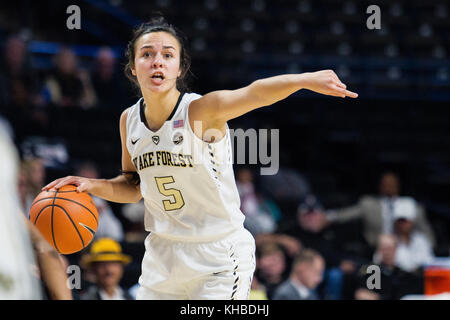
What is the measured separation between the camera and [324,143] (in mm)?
9375

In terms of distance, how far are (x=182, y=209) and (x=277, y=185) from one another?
448cm

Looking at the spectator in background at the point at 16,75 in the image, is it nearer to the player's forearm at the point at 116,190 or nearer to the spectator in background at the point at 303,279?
the spectator in background at the point at 303,279

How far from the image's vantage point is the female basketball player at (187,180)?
10.9ft

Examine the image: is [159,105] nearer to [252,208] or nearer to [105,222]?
[105,222]

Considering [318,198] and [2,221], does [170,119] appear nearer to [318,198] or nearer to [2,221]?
[2,221]

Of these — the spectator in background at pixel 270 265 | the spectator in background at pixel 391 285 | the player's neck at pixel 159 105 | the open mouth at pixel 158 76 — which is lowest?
the spectator in background at pixel 391 285

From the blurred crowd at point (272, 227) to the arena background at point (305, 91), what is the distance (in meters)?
0.09

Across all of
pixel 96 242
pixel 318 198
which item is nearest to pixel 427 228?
pixel 318 198

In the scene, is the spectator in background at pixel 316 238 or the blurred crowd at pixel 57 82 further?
the blurred crowd at pixel 57 82

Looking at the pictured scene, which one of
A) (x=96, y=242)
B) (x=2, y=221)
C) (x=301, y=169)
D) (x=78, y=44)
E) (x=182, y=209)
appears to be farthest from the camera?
(x=78, y=44)

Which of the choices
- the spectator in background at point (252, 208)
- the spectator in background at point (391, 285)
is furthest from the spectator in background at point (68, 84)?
the spectator in background at point (391, 285)

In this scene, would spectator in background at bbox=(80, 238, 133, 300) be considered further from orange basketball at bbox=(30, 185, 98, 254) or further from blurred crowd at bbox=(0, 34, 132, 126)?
blurred crowd at bbox=(0, 34, 132, 126)

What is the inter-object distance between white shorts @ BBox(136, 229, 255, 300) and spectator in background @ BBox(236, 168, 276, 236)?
10.8ft

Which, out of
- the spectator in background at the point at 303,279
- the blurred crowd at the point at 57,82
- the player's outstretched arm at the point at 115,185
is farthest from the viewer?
the blurred crowd at the point at 57,82
